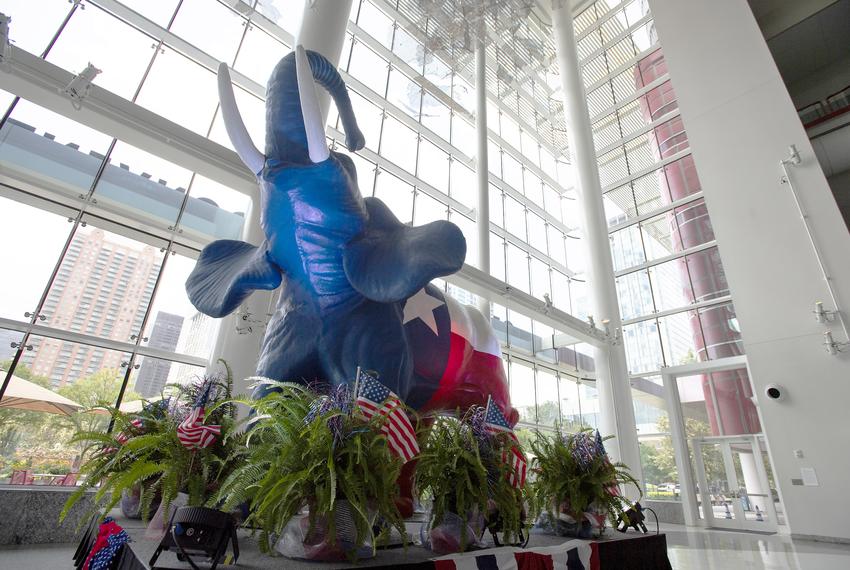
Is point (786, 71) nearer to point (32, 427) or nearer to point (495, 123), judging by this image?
point (495, 123)

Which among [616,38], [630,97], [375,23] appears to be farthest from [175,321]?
[616,38]

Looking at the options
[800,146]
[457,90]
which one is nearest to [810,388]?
[800,146]

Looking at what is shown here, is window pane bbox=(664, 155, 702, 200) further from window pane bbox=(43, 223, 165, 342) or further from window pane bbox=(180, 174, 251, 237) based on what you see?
window pane bbox=(43, 223, 165, 342)

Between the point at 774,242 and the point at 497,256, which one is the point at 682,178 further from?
the point at 497,256

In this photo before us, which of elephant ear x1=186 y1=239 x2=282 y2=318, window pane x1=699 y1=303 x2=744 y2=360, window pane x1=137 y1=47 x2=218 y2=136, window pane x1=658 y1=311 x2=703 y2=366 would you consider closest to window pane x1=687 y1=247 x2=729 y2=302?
window pane x1=699 y1=303 x2=744 y2=360

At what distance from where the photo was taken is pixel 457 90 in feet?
51.4

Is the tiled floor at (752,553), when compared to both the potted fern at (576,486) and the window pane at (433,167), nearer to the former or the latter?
the potted fern at (576,486)

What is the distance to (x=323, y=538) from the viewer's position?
1.51 metres

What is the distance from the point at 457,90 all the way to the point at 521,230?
16.8 ft

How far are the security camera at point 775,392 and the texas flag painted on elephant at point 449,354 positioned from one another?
29.5 ft

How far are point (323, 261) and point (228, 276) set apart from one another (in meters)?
0.74

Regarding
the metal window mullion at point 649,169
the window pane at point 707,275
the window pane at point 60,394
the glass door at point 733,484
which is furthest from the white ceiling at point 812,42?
the window pane at point 60,394

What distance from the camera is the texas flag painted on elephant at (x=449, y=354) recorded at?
120 inches

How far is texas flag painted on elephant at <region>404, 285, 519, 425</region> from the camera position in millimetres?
3039
